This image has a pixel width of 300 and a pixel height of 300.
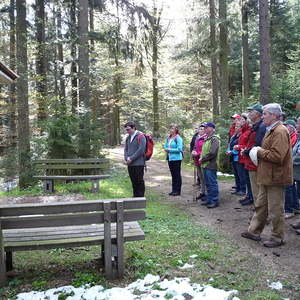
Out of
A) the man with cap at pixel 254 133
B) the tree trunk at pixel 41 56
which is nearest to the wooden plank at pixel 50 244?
the man with cap at pixel 254 133

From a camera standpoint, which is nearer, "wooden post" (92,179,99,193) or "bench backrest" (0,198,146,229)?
"bench backrest" (0,198,146,229)

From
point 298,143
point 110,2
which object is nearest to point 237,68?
point 110,2

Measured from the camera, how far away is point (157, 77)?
91.9 feet

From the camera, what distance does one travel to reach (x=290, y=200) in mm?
7391

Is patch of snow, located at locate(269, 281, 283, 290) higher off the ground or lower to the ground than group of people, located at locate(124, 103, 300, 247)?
lower

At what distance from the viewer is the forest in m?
12.5

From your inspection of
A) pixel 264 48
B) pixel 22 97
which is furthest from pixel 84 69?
pixel 264 48

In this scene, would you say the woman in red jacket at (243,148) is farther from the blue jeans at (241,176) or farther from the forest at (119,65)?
the forest at (119,65)

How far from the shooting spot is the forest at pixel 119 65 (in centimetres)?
1255

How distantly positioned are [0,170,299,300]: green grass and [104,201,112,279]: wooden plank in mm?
149

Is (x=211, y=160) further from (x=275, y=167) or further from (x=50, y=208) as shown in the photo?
(x=50, y=208)

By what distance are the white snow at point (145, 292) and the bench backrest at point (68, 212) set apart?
0.78 m

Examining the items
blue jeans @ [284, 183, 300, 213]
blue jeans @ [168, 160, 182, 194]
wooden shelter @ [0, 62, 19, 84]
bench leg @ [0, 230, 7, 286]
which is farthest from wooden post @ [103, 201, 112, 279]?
blue jeans @ [168, 160, 182, 194]

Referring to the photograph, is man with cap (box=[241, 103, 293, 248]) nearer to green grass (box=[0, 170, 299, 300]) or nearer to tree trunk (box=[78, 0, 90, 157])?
green grass (box=[0, 170, 299, 300])
